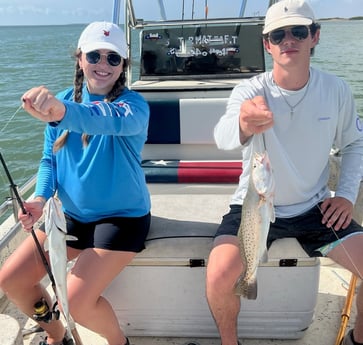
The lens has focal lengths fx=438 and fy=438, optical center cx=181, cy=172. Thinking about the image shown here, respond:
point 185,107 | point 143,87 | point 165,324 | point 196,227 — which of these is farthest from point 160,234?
point 143,87

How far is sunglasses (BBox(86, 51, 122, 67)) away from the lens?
2.31 m

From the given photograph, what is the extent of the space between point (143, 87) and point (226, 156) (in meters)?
1.12

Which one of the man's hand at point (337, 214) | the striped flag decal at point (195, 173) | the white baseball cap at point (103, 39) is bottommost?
the striped flag decal at point (195, 173)

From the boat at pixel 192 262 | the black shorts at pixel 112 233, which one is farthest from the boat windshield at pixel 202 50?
the black shorts at pixel 112 233

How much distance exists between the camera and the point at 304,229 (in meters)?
2.38

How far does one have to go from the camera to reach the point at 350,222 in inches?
92.7

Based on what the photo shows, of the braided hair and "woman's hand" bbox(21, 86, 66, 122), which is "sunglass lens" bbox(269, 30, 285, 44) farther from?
"woman's hand" bbox(21, 86, 66, 122)

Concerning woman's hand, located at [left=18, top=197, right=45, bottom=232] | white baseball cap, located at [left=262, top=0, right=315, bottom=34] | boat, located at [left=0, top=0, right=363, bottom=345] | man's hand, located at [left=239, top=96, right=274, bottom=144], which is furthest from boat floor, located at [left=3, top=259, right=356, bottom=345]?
white baseball cap, located at [left=262, top=0, right=315, bottom=34]

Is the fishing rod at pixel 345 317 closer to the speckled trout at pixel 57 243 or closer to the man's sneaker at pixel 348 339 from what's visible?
the man's sneaker at pixel 348 339

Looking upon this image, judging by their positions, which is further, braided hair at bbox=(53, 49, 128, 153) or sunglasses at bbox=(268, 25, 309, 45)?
braided hair at bbox=(53, 49, 128, 153)

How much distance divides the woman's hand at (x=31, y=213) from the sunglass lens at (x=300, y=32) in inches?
63.6

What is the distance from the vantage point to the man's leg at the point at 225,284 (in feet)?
7.11

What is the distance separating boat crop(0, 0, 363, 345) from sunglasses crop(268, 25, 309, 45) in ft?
3.54

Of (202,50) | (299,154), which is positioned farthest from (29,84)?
(299,154)
